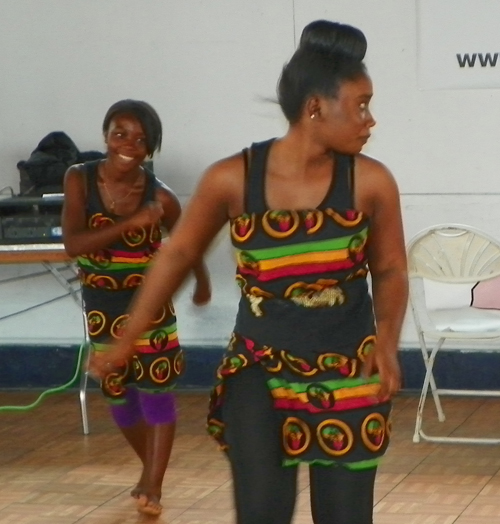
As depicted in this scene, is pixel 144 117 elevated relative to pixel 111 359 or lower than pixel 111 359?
elevated

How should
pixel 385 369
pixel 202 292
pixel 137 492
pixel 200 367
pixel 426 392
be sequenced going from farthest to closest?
pixel 200 367 → pixel 426 392 → pixel 137 492 → pixel 202 292 → pixel 385 369

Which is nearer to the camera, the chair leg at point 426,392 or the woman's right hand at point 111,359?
the woman's right hand at point 111,359

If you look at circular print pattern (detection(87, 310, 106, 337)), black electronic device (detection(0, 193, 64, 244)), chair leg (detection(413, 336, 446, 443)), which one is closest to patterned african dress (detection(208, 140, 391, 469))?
circular print pattern (detection(87, 310, 106, 337))

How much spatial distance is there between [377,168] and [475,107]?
3.38 metres

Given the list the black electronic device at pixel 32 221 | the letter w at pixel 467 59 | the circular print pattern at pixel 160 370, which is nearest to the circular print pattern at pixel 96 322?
the circular print pattern at pixel 160 370

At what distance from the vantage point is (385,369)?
7.92ft

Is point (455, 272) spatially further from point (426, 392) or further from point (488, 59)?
point (488, 59)

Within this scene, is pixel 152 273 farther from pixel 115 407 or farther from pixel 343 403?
pixel 115 407

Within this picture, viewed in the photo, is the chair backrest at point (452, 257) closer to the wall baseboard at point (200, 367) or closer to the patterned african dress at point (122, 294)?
the wall baseboard at point (200, 367)

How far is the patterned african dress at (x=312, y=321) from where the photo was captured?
2457mm

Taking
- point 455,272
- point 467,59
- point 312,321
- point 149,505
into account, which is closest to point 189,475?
point 149,505

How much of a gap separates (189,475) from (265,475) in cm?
223

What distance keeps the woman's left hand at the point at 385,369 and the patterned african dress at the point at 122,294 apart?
170 cm

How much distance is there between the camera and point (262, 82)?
606cm
